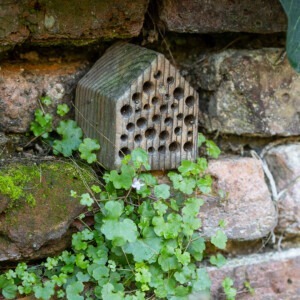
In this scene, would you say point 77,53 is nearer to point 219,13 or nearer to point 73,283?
point 219,13

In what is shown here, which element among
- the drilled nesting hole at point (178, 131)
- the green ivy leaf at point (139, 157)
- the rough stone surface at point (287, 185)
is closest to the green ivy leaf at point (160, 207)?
the green ivy leaf at point (139, 157)

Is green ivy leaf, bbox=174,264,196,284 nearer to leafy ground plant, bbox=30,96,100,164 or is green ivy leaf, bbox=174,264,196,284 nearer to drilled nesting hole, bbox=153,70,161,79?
leafy ground plant, bbox=30,96,100,164

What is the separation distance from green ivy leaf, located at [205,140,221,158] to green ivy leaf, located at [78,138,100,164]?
32cm

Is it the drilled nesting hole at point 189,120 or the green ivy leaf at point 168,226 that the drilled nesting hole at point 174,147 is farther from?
the green ivy leaf at point 168,226

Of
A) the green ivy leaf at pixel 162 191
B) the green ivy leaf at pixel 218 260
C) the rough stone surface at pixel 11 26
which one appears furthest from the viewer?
the green ivy leaf at pixel 218 260

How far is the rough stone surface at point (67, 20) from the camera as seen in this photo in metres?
1.57

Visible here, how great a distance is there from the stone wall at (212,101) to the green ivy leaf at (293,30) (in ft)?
0.61

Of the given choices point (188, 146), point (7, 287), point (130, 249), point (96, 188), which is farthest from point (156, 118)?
point (7, 287)

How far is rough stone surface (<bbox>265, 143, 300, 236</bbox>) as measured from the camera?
1.90 m

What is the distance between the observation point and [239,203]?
1805 millimetres

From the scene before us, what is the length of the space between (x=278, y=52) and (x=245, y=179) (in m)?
0.38

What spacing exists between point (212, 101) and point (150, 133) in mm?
245

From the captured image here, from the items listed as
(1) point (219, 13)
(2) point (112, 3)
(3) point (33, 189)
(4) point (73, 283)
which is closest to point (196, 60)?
(1) point (219, 13)

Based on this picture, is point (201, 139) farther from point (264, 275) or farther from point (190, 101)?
point (264, 275)
